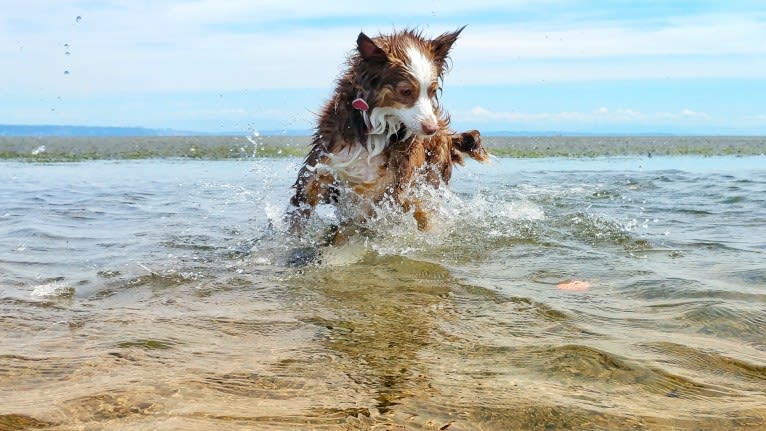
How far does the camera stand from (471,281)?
547 centimetres

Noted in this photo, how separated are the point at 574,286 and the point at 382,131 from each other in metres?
2.57

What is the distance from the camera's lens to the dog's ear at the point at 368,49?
6578 mm

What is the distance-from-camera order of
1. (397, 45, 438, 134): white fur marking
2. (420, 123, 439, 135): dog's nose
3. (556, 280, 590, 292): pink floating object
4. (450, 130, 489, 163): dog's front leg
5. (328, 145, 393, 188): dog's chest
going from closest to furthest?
(556, 280, 590, 292): pink floating object, (420, 123, 439, 135): dog's nose, (397, 45, 438, 134): white fur marking, (328, 145, 393, 188): dog's chest, (450, 130, 489, 163): dog's front leg

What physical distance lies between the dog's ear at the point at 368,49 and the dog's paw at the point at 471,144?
7.64 feet

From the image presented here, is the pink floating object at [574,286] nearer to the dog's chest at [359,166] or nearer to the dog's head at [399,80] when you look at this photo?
the dog's head at [399,80]

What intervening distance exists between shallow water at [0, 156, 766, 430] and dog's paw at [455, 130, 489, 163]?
0.66 metres

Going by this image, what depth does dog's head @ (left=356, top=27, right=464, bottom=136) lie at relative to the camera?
21.7ft

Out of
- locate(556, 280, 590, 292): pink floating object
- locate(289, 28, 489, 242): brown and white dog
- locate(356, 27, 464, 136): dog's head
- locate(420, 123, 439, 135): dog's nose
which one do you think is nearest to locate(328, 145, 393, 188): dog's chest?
locate(289, 28, 489, 242): brown and white dog

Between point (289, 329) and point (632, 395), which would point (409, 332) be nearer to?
point (289, 329)

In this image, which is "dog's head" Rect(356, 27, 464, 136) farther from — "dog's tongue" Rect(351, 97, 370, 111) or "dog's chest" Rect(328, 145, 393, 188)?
"dog's chest" Rect(328, 145, 393, 188)

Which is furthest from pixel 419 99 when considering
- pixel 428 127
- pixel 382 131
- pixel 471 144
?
pixel 471 144

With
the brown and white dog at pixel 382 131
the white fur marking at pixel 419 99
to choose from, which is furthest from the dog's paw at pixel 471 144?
the white fur marking at pixel 419 99

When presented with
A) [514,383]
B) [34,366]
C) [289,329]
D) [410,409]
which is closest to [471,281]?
[289,329]

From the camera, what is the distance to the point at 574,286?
5258mm
